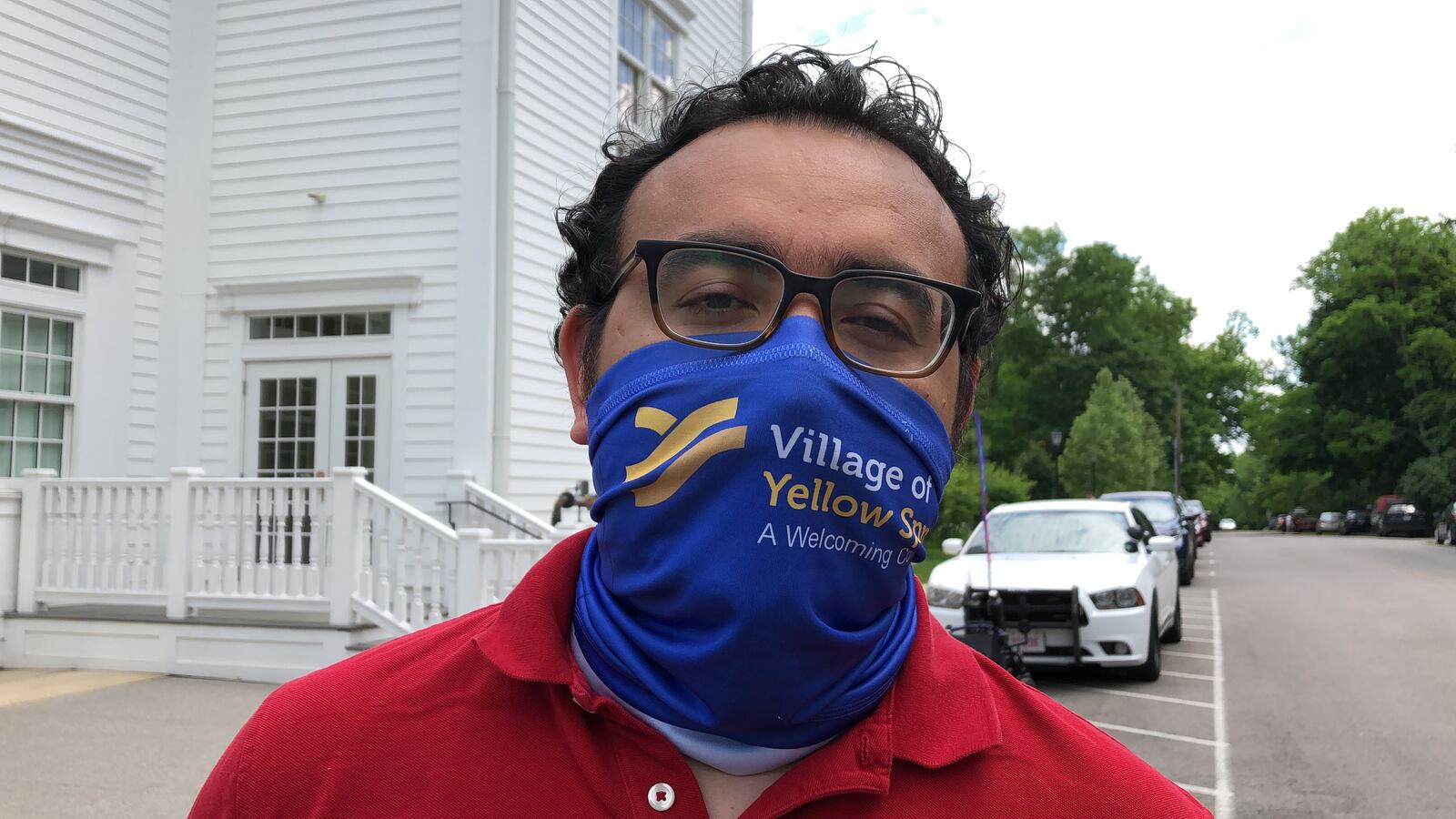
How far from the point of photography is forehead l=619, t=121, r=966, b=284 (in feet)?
5.15

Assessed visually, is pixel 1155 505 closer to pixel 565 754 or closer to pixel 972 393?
pixel 972 393

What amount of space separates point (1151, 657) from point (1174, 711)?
1.32m

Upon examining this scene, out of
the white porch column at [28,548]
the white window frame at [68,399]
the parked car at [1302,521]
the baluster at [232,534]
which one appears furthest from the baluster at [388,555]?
the parked car at [1302,521]

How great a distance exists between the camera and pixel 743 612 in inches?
54.4

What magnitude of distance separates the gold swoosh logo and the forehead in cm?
26

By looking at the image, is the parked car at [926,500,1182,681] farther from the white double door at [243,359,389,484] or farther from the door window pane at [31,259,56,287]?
the door window pane at [31,259,56,287]

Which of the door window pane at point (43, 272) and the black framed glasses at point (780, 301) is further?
the door window pane at point (43, 272)

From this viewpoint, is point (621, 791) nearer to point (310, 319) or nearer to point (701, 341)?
point (701, 341)

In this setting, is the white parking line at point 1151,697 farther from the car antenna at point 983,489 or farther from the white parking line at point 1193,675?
the car antenna at point 983,489

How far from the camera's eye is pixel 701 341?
5.03 ft

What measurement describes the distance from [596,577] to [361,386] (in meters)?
10.4

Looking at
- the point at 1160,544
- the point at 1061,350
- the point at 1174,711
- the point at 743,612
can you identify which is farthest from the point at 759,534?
the point at 1061,350

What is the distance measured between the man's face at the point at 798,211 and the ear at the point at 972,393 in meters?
0.09

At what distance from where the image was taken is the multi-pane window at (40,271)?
32.0 ft
